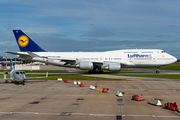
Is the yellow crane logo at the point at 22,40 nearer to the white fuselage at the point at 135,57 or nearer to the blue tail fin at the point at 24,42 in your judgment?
the blue tail fin at the point at 24,42

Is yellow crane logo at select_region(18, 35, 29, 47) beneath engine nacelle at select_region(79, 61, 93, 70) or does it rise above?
above

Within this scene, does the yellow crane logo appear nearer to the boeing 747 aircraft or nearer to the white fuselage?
the boeing 747 aircraft

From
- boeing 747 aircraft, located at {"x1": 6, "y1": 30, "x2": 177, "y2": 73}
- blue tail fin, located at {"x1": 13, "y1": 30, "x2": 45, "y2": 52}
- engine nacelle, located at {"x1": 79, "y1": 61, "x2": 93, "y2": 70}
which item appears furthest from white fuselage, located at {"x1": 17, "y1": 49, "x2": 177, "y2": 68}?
blue tail fin, located at {"x1": 13, "y1": 30, "x2": 45, "y2": 52}

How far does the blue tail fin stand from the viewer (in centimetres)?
4600

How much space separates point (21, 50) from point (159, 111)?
42.2 m

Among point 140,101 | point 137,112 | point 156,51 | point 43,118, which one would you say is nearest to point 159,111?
point 137,112

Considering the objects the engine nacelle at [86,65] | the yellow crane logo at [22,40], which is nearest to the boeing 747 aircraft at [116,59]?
the engine nacelle at [86,65]

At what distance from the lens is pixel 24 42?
46375 mm

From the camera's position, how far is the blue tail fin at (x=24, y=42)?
4600 cm

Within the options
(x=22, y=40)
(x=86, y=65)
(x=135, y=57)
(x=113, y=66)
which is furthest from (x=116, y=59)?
(x=22, y=40)

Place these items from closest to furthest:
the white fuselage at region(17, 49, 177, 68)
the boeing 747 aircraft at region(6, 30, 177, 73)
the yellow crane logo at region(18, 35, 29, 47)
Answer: the boeing 747 aircraft at region(6, 30, 177, 73) < the white fuselage at region(17, 49, 177, 68) < the yellow crane logo at region(18, 35, 29, 47)

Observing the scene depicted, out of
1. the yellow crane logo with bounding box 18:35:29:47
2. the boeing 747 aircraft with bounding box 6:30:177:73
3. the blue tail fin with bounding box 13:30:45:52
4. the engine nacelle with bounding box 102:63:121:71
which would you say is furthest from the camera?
the yellow crane logo with bounding box 18:35:29:47

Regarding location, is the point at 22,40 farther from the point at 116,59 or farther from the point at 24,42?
the point at 116,59

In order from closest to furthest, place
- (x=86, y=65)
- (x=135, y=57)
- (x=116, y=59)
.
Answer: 1. (x=86, y=65)
2. (x=135, y=57)
3. (x=116, y=59)
